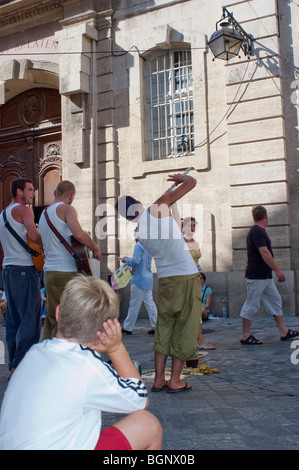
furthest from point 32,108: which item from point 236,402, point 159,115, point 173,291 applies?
point 236,402

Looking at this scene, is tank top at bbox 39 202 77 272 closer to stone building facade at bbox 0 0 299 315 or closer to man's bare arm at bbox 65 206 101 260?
man's bare arm at bbox 65 206 101 260

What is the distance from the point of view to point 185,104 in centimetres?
1094

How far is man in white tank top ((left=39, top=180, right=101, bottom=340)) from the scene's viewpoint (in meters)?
4.77

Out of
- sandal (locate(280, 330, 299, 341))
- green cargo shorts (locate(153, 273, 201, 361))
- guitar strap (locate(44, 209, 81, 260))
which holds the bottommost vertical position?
sandal (locate(280, 330, 299, 341))

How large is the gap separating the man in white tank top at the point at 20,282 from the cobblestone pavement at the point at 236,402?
45 centimetres

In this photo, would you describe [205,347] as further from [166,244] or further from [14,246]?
[14,246]

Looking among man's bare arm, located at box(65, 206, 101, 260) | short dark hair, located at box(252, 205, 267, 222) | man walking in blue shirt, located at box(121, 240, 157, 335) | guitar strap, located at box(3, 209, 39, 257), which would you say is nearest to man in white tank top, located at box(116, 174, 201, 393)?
man's bare arm, located at box(65, 206, 101, 260)

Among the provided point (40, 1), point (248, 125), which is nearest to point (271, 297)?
point (248, 125)

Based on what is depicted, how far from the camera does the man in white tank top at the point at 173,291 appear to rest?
4414mm

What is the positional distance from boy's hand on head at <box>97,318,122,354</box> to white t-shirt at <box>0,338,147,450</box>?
128 mm

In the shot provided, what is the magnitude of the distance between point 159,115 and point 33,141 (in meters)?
3.65

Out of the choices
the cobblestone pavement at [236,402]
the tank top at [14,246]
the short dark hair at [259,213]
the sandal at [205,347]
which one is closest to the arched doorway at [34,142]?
the short dark hair at [259,213]
